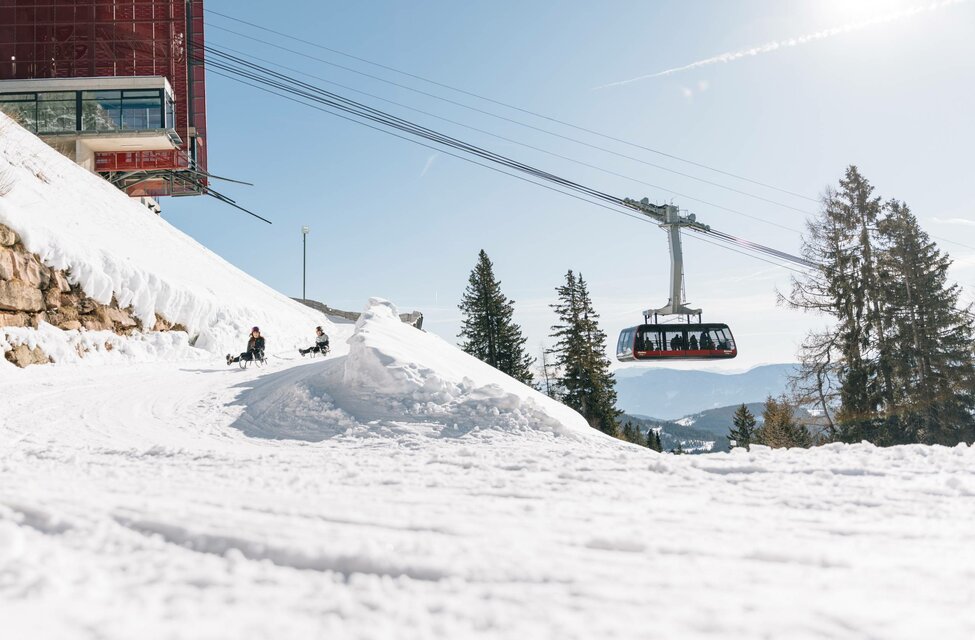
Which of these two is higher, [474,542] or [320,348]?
[320,348]

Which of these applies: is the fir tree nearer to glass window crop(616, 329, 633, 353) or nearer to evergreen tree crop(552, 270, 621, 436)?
evergreen tree crop(552, 270, 621, 436)

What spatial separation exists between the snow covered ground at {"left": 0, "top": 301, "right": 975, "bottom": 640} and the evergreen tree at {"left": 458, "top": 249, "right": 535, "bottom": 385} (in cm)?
4226

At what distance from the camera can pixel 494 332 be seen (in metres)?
49.4

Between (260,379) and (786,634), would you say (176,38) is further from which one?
(786,634)

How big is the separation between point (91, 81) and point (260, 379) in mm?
37622

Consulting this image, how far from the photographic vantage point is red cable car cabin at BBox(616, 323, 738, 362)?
2031 centimetres

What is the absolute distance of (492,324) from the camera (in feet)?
162

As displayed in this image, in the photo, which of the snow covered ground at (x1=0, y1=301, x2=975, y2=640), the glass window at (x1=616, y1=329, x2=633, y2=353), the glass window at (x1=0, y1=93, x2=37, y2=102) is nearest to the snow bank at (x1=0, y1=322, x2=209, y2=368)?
the snow covered ground at (x1=0, y1=301, x2=975, y2=640)

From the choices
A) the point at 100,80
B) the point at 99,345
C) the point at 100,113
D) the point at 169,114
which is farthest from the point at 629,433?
the point at 100,80

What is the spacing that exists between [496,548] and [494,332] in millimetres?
46470

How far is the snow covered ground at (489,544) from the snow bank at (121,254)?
41.0 ft

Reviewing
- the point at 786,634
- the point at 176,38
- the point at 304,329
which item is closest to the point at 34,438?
the point at 786,634

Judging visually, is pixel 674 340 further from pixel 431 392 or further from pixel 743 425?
pixel 743 425

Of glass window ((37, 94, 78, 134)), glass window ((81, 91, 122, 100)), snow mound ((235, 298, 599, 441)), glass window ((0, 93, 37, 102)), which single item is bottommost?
snow mound ((235, 298, 599, 441))
